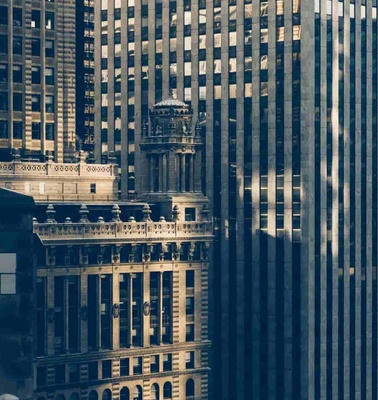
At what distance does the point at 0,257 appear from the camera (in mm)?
174250

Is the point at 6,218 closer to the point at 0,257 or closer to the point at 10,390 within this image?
the point at 0,257

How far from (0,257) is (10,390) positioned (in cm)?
1290

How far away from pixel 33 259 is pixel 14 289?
377 centimetres

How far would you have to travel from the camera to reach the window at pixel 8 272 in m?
174

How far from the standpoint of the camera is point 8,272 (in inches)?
6860

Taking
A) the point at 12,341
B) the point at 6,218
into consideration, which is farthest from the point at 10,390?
the point at 6,218

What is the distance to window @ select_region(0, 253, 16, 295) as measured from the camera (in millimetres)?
174125

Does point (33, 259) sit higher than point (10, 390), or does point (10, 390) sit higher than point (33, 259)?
point (33, 259)

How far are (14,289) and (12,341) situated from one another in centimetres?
505

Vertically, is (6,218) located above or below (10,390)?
above

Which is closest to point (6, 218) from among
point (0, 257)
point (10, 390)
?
point (0, 257)

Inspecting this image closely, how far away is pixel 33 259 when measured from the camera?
17650 centimetres

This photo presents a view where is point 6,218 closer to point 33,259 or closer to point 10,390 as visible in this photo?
point 33,259

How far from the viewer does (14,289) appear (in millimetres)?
174625
